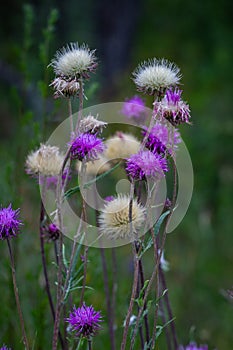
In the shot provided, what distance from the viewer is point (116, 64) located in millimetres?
6973

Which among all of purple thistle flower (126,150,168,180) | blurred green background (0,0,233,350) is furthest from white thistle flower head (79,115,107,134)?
blurred green background (0,0,233,350)

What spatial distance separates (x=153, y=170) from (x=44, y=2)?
5.01 meters

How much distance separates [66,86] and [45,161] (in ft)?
1.00

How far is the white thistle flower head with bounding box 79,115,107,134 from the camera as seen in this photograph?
1386 mm

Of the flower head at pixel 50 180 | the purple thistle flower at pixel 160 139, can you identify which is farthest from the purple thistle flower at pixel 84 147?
the flower head at pixel 50 180

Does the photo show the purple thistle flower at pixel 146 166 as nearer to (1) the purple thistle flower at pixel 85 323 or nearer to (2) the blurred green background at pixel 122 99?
(1) the purple thistle flower at pixel 85 323

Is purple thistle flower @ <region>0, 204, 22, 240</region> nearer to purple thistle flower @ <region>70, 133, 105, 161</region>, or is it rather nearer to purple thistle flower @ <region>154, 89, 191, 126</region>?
purple thistle flower @ <region>70, 133, 105, 161</region>

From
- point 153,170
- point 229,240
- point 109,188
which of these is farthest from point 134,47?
point 153,170

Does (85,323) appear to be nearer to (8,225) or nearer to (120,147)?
(8,225)

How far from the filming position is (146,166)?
132 cm

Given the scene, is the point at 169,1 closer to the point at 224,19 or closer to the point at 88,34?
the point at 224,19

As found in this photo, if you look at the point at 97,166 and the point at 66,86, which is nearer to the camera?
the point at 66,86

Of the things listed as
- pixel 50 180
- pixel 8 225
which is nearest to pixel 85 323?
pixel 8 225

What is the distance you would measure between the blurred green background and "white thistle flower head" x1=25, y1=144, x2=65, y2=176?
1.14 ft
